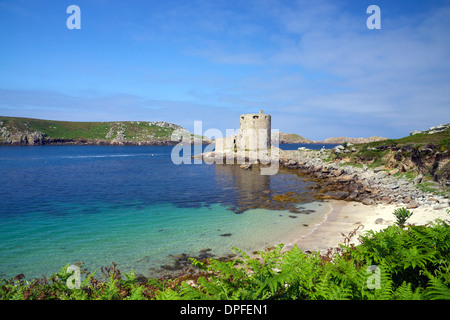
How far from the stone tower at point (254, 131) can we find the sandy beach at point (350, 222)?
4972 centimetres

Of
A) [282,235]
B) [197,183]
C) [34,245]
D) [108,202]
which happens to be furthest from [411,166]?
[34,245]

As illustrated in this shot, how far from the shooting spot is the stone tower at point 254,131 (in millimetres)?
67375

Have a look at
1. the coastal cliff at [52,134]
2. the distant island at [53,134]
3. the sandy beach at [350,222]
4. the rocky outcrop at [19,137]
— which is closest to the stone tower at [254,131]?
the sandy beach at [350,222]

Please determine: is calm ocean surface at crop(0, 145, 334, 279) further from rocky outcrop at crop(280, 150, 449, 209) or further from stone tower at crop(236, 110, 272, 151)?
stone tower at crop(236, 110, 272, 151)

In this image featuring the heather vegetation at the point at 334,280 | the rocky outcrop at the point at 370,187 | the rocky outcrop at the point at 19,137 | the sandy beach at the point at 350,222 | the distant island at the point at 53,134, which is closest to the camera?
the heather vegetation at the point at 334,280

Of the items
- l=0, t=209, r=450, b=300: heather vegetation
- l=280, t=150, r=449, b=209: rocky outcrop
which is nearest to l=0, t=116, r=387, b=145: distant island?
l=280, t=150, r=449, b=209: rocky outcrop

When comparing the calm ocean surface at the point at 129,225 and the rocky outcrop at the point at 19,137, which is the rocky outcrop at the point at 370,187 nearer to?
the calm ocean surface at the point at 129,225

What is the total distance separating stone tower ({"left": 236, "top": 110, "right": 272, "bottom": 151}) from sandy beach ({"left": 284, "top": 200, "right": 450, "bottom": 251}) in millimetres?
49721

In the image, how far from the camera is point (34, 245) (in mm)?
12781

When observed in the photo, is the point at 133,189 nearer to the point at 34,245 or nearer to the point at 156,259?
the point at 34,245

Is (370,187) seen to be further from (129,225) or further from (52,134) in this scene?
(52,134)

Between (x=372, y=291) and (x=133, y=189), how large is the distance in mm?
28988

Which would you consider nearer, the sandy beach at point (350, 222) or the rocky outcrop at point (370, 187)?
the sandy beach at point (350, 222)

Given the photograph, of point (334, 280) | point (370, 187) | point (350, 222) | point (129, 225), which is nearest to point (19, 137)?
point (129, 225)
